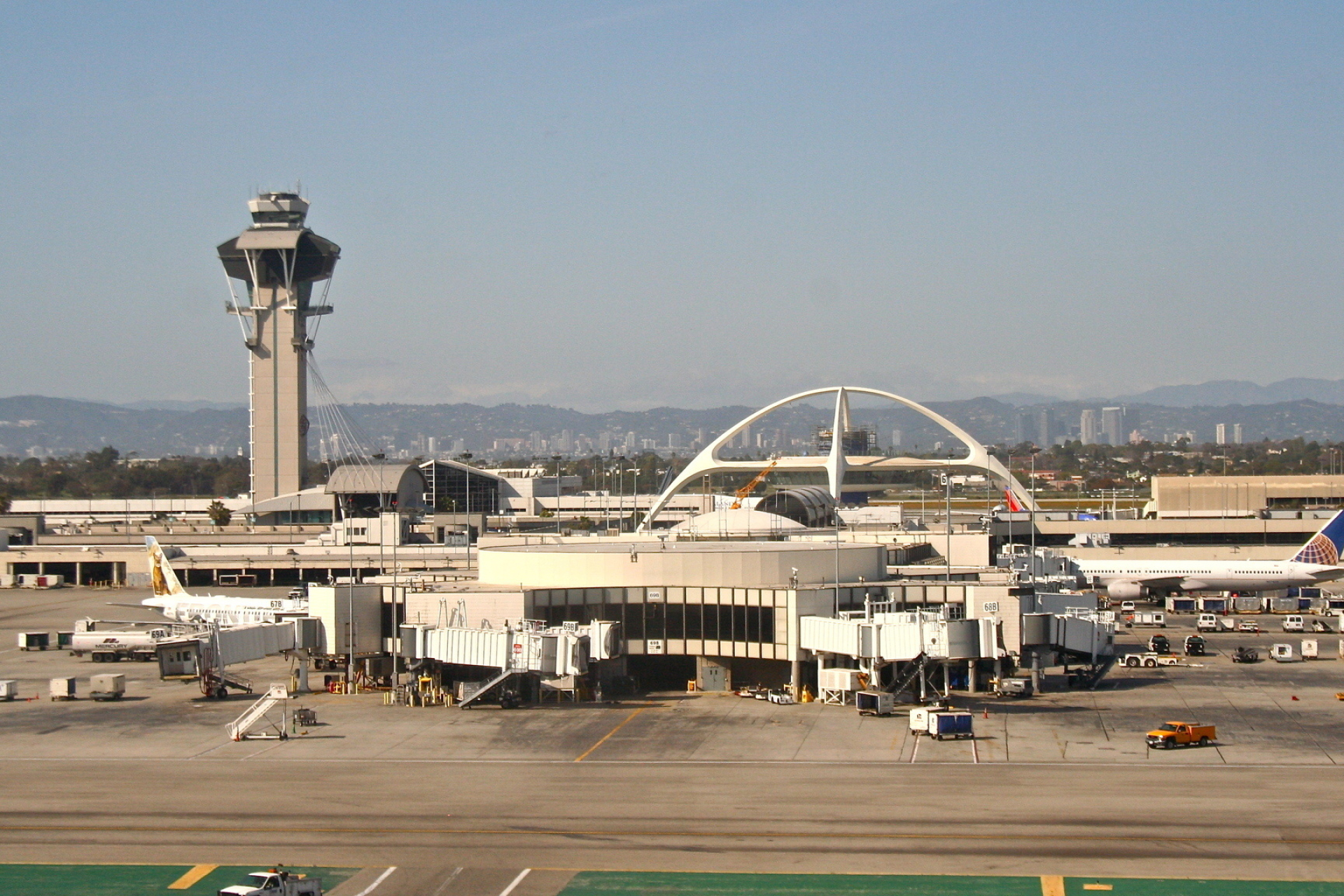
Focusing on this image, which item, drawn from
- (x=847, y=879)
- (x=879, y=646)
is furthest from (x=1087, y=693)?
(x=847, y=879)

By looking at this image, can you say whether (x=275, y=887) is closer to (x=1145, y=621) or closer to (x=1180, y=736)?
(x=1180, y=736)

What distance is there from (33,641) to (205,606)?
11581mm

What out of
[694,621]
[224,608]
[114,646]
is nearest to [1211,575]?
[694,621]

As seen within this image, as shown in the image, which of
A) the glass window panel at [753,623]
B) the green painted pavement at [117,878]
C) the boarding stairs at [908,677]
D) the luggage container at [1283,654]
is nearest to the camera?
the green painted pavement at [117,878]

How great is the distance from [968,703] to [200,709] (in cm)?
3498

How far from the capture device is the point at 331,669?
263 ft

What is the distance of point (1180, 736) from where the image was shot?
53.0m

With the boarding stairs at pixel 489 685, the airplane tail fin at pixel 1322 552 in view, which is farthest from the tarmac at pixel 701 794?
the airplane tail fin at pixel 1322 552

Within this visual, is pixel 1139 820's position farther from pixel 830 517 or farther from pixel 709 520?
pixel 830 517

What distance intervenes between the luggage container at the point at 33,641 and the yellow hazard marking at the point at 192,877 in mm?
62400

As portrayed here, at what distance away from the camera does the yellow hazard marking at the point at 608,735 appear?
5301 centimetres

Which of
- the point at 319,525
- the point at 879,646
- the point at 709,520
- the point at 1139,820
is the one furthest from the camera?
the point at 319,525

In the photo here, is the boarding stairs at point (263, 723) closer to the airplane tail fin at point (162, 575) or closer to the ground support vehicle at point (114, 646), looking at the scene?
the ground support vehicle at point (114, 646)

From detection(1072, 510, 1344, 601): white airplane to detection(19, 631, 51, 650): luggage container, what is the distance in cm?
7267
